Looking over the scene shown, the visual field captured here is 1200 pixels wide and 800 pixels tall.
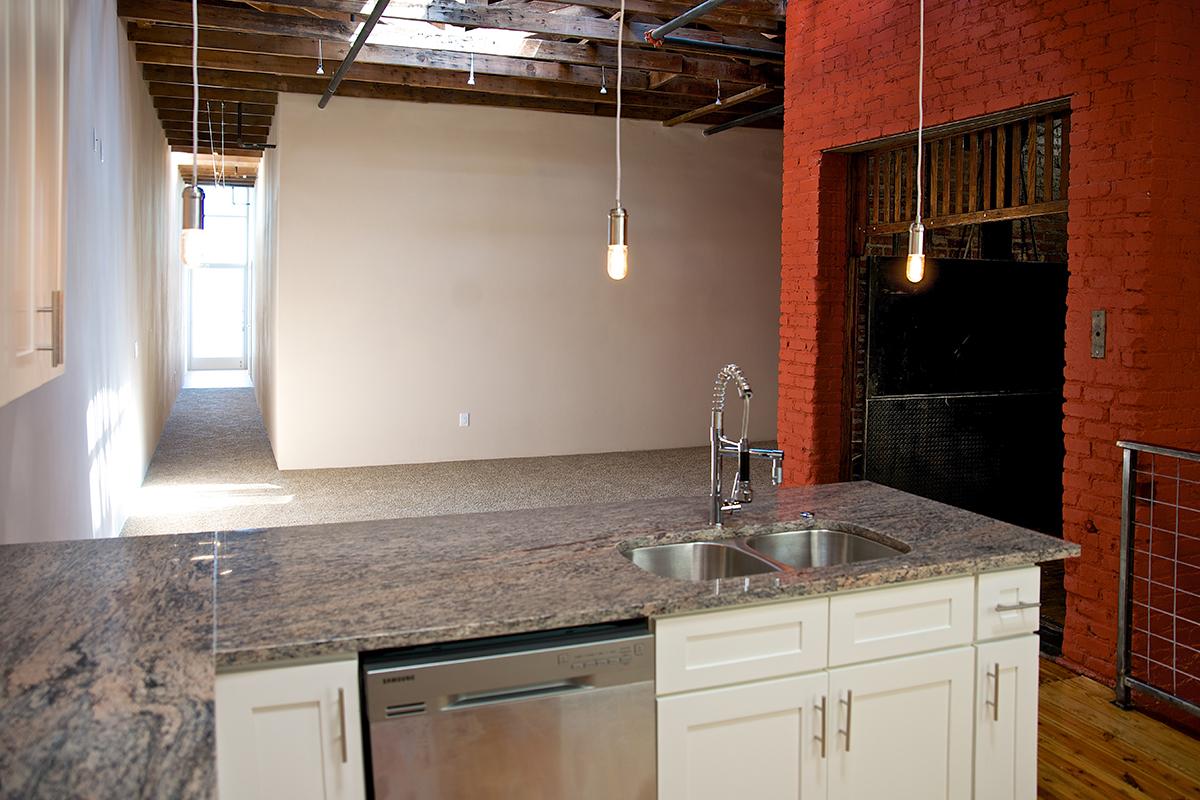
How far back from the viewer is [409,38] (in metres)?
7.25

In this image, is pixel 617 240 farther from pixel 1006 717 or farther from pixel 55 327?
pixel 1006 717

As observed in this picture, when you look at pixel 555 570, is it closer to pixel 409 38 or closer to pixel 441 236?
pixel 409 38

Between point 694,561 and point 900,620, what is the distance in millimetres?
570

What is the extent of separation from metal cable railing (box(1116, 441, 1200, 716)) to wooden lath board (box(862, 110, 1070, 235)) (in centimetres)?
116

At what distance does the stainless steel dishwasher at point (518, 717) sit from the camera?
6.40 feet

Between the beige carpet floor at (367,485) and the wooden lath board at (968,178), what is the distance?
2.16 metres

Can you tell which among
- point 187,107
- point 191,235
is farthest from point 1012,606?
point 187,107

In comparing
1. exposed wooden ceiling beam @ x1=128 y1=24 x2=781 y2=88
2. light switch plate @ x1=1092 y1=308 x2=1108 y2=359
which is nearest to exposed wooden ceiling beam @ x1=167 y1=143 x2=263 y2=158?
exposed wooden ceiling beam @ x1=128 y1=24 x2=781 y2=88

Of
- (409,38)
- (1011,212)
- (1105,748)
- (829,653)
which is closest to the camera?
(829,653)

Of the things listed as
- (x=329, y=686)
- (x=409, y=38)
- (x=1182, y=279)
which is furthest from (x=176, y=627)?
(x=409, y=38)

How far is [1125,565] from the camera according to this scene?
3754mm

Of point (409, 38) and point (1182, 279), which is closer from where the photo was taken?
point (1182, 279)

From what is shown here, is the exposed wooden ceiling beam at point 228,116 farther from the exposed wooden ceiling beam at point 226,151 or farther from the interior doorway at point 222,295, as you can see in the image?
the interior doorway at point 222,295

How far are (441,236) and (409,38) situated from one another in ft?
6.79
